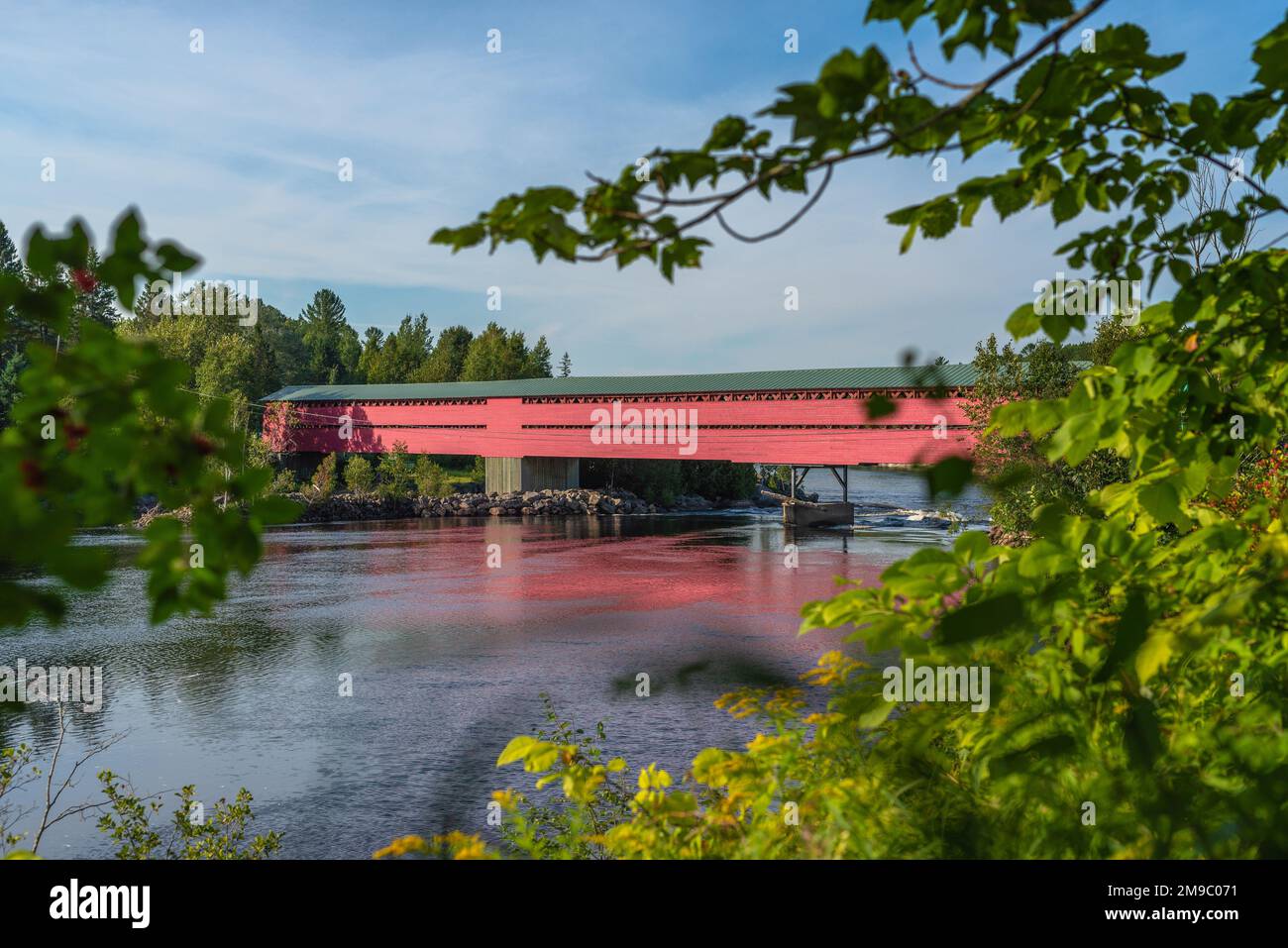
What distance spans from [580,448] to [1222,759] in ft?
110

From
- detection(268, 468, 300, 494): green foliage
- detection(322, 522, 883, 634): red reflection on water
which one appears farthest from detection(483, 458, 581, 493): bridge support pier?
detection(322, 522, 883, 634): red reflection on water

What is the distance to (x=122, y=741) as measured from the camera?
9.25 m

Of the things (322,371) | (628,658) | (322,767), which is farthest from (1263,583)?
(322,371)

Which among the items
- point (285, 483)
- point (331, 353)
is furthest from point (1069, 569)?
point (331, 353)

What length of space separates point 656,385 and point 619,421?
5.74 ft

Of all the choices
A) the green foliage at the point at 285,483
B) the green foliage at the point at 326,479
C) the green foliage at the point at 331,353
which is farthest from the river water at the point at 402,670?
the green foliage at the point at 331,353

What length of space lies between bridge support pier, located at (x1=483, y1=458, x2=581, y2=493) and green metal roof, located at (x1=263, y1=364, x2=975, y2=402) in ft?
9.92

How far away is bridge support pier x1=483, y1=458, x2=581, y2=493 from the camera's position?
38.2 metres

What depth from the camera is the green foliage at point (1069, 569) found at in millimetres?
1677

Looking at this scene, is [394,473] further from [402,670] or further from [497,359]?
[402,670]

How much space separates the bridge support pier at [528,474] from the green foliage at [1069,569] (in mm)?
35843

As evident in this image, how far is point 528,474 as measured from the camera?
38.7 meters

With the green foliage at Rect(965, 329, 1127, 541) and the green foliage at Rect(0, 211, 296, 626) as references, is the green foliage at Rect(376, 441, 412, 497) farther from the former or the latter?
the green foliage at Rect(0, 211, 296, 626)

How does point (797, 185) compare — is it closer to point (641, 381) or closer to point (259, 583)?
point (259, 583)
